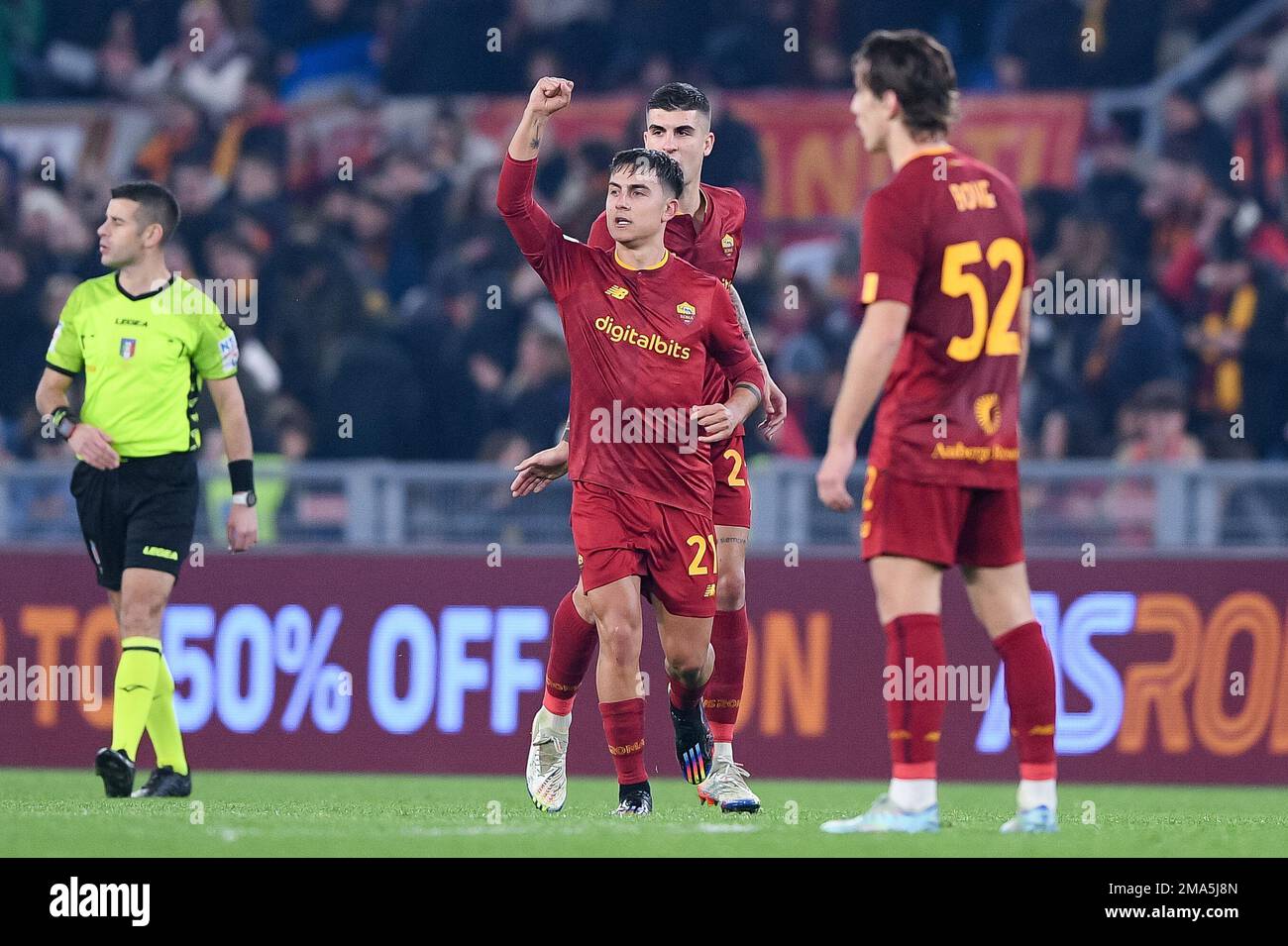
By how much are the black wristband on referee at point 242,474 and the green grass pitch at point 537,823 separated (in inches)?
49.7

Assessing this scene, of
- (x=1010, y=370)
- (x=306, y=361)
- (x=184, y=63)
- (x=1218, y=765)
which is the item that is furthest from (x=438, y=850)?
(x=184, y=63)

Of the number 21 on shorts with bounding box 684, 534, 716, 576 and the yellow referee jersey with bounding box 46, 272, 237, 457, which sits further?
the yellow referee jersey with bounding box 46, 272, 237, 457

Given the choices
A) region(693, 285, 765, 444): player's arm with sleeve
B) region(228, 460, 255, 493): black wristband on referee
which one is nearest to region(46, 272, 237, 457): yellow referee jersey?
region(228, 460, 255, 493): black wristband on referee

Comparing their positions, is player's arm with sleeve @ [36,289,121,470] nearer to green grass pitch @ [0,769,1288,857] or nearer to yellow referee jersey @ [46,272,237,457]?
yellow referee jersey @ [46,272,237,457]

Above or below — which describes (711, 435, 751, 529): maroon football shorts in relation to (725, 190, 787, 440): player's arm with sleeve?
below

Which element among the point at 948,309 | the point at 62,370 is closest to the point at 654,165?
the point at 948,309

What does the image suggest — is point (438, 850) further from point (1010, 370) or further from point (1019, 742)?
point (1010, 370)

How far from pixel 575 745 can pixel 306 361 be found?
364 centimetres

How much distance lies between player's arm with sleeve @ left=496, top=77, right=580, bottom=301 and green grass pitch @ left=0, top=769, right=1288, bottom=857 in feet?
6.20

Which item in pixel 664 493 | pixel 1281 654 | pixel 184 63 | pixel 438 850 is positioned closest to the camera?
pixel 438 850

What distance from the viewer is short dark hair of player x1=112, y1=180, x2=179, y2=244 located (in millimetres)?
8375

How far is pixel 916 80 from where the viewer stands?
5.96m

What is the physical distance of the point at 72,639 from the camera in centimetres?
1126

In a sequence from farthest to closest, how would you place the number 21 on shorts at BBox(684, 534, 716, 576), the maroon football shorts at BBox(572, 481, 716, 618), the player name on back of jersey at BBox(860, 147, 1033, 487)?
the number 21 on shorts at BBox(684, 534, 716, 576) → the maroon football shorts at BBox(572, 481, 716, 618) → the player name on back of jersey at BBox(860, 147, 1033, 487)
